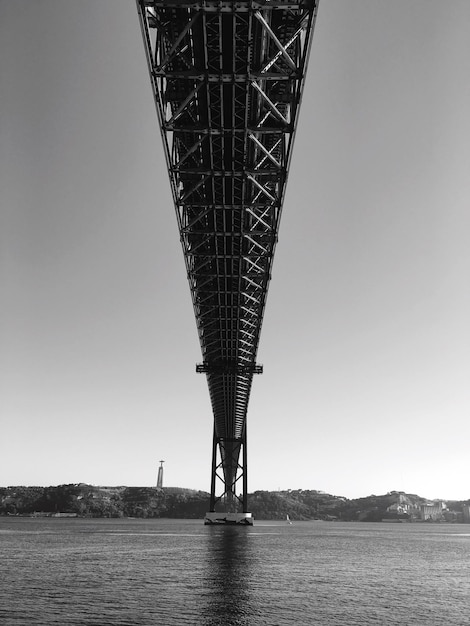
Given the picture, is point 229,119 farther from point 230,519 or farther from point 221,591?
point 230,519

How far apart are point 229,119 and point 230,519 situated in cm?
6979

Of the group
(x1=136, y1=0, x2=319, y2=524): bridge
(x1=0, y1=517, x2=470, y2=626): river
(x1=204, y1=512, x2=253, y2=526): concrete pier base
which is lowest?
(x1=0, y1=517, x2=470, y2=626): river

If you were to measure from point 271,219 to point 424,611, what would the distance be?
16.3m

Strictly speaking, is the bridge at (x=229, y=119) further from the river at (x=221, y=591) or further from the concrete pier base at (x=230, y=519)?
the concrete pier base at (x=230, y=519)

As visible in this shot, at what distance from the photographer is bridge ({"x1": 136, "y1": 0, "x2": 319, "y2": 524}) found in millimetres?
14992

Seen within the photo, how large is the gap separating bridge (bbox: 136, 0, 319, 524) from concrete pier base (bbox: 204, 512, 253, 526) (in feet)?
170

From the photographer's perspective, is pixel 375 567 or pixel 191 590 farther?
pixel 375 567

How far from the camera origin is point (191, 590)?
2278 centimetres

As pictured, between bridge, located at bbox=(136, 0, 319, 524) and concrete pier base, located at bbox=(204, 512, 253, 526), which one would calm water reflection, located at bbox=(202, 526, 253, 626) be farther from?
concrete pier base, located at bbox=(204, 512, 253, 526)

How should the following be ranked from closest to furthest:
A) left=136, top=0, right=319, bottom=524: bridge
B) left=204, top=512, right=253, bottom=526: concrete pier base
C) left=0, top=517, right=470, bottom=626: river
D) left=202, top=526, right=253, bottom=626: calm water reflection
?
left=136, top=0, right=319, bottom=524: bridge, left=202, top=526, right=253, bottom=626: calm water reflection, left=0, top=517, right=470, bottom=626: river, left=204, top=512, right=253, bottom=526: concrete pier base

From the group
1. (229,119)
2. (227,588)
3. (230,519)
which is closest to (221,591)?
(227,588)

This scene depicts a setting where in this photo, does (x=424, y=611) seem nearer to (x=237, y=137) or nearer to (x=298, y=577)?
(x=298, y=577)

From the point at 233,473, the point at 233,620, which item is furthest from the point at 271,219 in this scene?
the point at 233,473

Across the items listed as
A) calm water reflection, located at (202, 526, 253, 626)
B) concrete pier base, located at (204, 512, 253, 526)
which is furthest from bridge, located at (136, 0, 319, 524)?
concrete pier base, located at (204, 512, 253, 526)
